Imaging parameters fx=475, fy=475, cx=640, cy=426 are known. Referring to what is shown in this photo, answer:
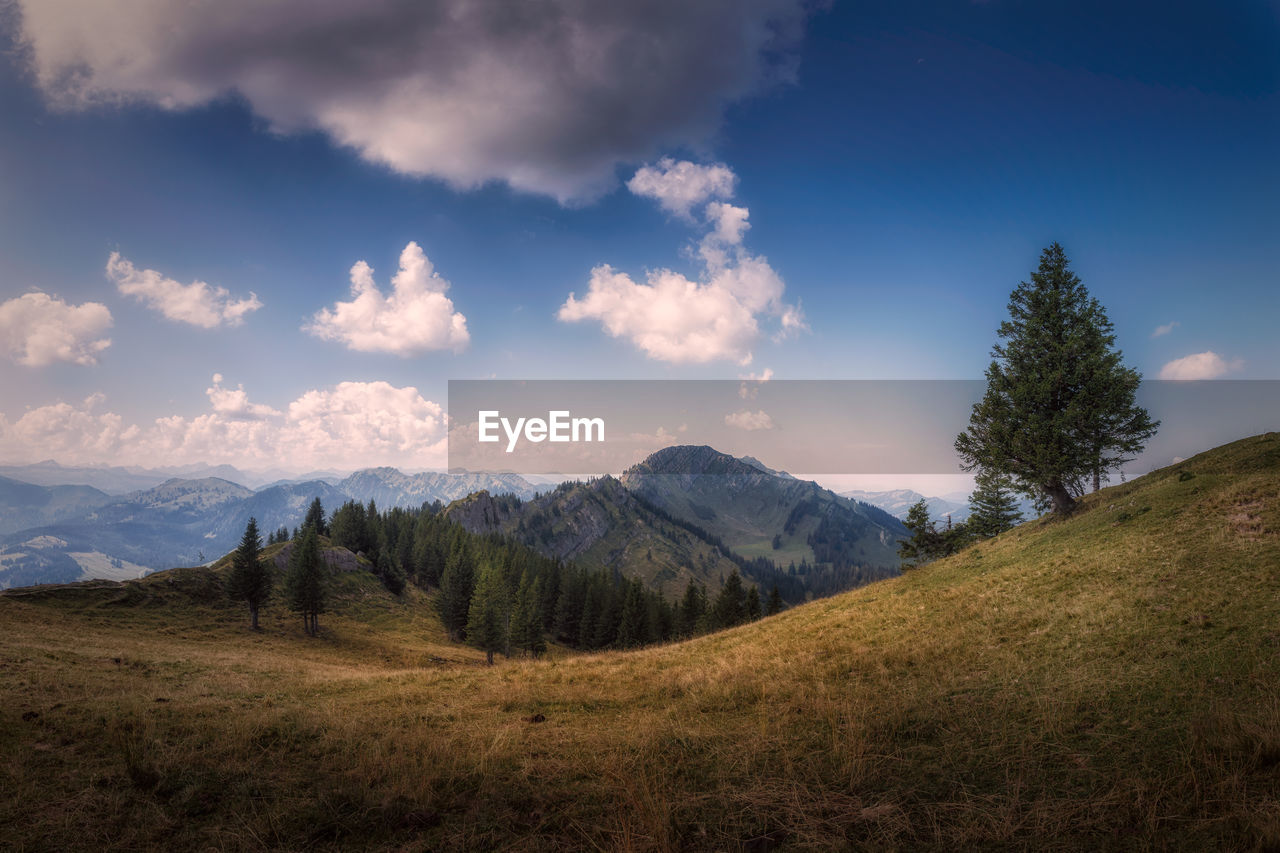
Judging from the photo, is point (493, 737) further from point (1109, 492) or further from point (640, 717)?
point (1109, 492)

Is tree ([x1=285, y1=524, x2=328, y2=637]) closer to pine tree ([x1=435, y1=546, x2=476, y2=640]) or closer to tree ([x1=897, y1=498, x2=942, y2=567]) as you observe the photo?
pine tree ([x1=435, y1=546, x2=476, y2=640])

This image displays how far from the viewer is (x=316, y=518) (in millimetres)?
92250

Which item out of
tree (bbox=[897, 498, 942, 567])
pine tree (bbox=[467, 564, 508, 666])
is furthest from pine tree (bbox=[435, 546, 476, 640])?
tree (bbox=[897, 498, 942, 567])

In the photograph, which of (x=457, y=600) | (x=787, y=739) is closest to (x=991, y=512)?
(x=787, y=739)

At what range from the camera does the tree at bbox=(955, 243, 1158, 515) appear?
23.3 meters

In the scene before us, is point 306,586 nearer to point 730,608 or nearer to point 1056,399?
point 730,608

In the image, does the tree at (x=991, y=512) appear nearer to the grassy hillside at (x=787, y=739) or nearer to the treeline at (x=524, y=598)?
the treeline at (x=524, y=598)

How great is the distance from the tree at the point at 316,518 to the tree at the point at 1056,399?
9259 centimetres

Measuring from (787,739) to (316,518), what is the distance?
107673mm

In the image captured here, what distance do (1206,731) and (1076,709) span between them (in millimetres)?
1717

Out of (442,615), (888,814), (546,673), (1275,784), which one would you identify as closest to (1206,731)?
(1275,784)

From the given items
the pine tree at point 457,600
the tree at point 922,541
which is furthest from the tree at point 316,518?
the tree at point 922,541

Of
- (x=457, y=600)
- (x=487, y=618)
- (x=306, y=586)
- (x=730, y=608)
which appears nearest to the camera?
(x=487, y=618)

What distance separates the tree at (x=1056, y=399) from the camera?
23.3m
